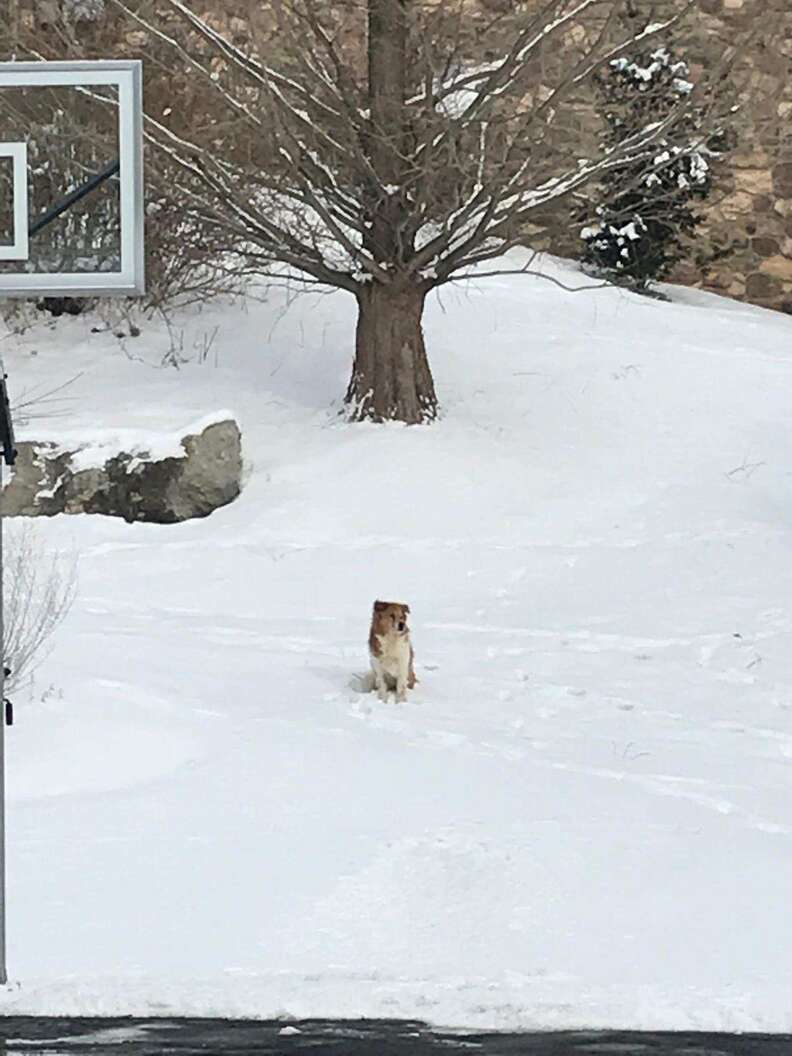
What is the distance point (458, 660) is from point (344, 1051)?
4542 millimetres

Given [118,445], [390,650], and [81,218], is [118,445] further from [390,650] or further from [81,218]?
[81,218]

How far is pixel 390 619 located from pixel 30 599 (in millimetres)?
1761

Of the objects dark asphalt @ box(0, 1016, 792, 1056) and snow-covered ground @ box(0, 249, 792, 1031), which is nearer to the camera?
dark asphalt @ box(0, 1016, 792, 1056)

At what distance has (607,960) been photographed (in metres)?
5.12

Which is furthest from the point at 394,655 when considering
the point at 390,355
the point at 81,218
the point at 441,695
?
the point at 390,355

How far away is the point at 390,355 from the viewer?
1231 centimetres

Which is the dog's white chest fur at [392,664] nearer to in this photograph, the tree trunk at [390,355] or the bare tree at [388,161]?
the bare tree at [388,161]

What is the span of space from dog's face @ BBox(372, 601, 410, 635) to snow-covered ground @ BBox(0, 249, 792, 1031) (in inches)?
13.7

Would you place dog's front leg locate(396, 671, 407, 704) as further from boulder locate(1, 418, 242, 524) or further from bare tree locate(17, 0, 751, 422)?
bare tree locate(17, 0, 751, 422)

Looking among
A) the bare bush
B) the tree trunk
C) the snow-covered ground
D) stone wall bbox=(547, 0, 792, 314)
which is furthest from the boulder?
stone wall bbox=(547, 0, 792, 314)

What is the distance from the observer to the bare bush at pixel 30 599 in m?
7.66

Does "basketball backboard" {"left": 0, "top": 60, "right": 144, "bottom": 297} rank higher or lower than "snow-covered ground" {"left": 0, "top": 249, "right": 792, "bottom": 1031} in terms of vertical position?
higher

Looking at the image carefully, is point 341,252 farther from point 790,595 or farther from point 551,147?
point 790,595

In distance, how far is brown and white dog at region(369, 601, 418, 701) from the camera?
25.6 feet
